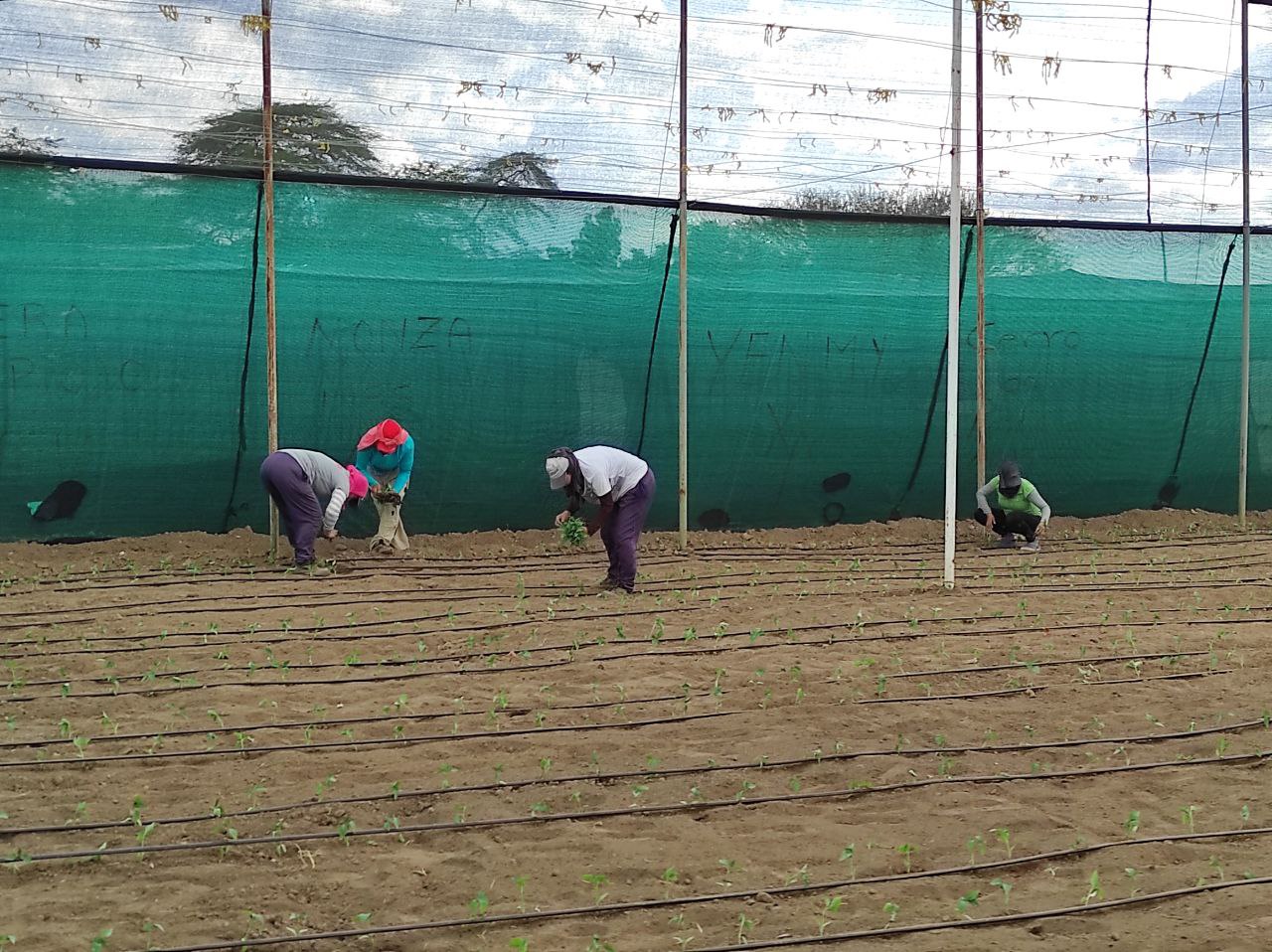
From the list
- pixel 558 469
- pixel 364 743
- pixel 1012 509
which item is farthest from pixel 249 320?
pixel 1012 509

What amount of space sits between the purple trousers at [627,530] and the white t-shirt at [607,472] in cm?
5

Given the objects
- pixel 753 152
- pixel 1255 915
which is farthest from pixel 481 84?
pixel 1255 915

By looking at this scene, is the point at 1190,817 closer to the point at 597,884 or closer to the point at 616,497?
the point at 597,884

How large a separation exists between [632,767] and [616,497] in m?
3.02

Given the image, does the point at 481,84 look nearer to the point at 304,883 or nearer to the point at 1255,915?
the point at 304,883

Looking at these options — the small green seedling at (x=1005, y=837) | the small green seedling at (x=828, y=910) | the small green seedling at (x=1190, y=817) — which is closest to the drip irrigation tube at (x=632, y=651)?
the small green seedling at (x=1190, y=817)

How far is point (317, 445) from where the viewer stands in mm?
8016

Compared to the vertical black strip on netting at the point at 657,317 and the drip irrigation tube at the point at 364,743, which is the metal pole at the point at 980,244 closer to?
the vertical black strip on netting at the point at 657,317

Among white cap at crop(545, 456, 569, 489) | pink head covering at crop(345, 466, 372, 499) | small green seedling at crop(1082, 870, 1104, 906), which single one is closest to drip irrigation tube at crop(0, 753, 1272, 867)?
small green seedling at crop(1082, 870, 1104, 906)

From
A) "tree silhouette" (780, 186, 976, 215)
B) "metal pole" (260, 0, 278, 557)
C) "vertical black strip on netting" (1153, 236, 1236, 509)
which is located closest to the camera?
"metal pole" (260, 0, 278, 557)

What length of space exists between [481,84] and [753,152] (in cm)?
206

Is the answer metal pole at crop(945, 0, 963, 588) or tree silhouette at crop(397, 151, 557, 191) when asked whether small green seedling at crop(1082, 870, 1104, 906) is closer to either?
metal pole at crop(945, 0, 963, 588)

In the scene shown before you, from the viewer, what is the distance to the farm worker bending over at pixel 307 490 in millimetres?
7168

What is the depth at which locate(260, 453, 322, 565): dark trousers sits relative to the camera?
281 inches
